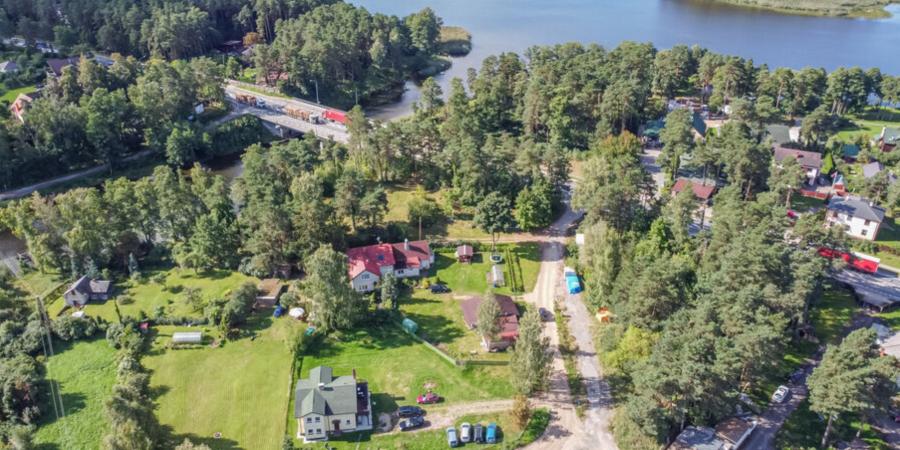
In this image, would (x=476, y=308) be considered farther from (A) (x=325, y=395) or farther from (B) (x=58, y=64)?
(B) (x=58, y=64)

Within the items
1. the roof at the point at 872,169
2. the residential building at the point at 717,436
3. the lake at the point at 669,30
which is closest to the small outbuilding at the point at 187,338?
the residential building at the point at 717,436

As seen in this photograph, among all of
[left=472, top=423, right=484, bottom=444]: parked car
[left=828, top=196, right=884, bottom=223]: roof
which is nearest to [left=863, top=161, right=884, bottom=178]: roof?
[left=828, top=196, right=884, bottom=223]: roof

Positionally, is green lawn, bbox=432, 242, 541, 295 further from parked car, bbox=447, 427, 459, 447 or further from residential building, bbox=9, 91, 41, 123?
residential building, bbox=9, 91, 41, 123

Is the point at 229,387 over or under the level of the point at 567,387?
under

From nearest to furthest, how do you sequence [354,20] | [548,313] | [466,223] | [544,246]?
[548,313], [544,246], [466,223], [354,20]

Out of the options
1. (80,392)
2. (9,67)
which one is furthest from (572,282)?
Result: (9,67)

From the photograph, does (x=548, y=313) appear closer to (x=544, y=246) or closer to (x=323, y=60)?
(x=544, y=246)

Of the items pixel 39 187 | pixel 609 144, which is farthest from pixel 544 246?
pixel 39 187
